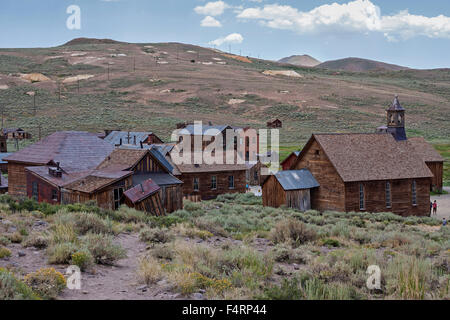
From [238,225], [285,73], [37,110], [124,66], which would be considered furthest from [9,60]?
[238,225]

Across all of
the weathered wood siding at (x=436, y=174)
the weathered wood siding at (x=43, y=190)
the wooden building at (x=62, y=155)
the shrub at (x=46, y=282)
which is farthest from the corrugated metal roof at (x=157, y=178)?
the weathered wood siding at (x=436, y=174)

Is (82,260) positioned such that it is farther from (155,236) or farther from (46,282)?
(155,236)

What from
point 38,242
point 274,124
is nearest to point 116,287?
point 38,242

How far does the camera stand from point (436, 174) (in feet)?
135

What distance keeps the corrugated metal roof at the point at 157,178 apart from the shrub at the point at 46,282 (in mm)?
16525

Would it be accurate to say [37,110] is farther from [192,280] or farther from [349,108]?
[192,280]

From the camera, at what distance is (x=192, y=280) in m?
7.68

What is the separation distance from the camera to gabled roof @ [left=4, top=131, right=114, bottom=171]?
29609 mm

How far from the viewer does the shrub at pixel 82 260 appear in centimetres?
888

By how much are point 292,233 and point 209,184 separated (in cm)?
2481

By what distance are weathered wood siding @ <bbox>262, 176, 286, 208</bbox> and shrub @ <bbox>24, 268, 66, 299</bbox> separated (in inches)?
865

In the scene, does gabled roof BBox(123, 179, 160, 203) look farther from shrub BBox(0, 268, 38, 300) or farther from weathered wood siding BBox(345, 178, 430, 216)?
shrub BBox(0, 268, 38, 300)

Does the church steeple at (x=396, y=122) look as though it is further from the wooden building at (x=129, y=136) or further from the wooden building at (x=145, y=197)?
the wooden building at (x=129, y=136)
